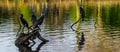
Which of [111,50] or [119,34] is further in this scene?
[119,34]

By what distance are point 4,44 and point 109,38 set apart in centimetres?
777

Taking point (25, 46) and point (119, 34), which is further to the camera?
point (119, 34)

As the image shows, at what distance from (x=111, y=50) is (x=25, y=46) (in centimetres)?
619

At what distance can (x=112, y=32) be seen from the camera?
36.0m

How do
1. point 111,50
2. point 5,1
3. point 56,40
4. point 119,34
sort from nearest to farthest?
point 111,50 < point 56,40 < point 119,34 < point 5,1

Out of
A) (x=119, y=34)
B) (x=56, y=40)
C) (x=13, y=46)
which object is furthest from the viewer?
(x=119, y=34)

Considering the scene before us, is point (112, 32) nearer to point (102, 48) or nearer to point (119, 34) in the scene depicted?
point (119, 34)

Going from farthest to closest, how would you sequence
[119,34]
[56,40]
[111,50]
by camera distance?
[119,34] → [56,40] → [111,50]

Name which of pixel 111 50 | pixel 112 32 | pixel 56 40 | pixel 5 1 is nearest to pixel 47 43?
pixel 56 40

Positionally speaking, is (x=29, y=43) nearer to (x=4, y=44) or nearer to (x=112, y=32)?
(x=4, y=44)

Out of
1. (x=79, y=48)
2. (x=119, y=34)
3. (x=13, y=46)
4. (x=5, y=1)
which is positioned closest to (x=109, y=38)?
(x=119, y=34)

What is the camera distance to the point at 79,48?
91.3ft

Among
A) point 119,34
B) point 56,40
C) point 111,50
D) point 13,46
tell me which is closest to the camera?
point 111,50

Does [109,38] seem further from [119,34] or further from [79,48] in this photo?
[79,48]
